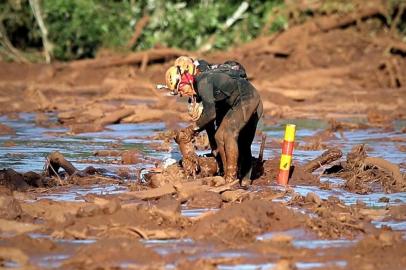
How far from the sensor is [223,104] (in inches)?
439

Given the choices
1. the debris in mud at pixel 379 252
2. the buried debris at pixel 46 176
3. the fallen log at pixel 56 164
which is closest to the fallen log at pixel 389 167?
the debris in mud at pixel 379 252

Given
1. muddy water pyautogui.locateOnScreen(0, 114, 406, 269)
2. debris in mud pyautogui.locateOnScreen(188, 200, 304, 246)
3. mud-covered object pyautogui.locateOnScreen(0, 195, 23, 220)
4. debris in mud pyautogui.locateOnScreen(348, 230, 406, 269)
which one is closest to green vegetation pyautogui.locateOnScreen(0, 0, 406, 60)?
muddy water pyautogui.locateOnScreen(0, 114, 406, 269)

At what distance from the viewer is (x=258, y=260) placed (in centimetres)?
737

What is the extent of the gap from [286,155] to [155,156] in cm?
346

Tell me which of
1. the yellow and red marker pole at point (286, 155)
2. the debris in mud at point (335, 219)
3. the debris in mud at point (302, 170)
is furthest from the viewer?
the debris in mud at point (302, 170)

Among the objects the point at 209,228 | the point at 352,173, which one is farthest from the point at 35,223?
the point at 352,173

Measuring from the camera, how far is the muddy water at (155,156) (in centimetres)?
747

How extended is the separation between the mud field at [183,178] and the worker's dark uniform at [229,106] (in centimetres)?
39

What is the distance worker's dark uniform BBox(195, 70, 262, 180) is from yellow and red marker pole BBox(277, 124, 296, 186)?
43cm

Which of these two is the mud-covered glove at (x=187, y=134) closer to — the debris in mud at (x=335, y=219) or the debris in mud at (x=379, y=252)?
the debris in mud at (x=335, y=219)

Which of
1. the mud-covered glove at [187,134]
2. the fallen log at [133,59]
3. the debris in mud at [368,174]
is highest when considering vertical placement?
the mud-covered glove at [187,134]

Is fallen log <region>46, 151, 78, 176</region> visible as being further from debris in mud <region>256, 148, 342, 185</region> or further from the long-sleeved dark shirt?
debris in mud <region>256, 148, 342, 185</region>

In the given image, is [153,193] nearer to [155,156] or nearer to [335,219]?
[335,219]

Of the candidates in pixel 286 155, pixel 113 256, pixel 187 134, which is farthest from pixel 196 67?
pixel 113 256
